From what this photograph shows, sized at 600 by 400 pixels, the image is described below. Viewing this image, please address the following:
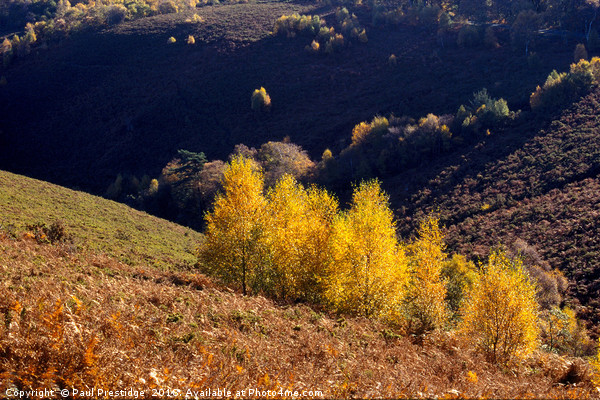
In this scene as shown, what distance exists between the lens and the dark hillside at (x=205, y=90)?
263ft

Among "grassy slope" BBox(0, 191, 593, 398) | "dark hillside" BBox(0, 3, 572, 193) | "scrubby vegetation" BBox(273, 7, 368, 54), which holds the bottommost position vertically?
"dark hillside" BBox(0, 3, 572, 193)

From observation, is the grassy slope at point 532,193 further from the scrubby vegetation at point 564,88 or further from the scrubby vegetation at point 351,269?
the scrubby vegetation at point 351,269

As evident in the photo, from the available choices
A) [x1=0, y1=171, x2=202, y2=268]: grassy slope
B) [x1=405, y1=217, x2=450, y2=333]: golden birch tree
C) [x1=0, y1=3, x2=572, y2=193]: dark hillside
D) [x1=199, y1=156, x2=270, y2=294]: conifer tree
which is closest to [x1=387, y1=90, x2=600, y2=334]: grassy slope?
[x1=0, y1=3, x2=572, y2=193]: dark hillside

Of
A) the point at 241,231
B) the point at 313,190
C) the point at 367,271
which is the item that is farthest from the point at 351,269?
the point at 241,231

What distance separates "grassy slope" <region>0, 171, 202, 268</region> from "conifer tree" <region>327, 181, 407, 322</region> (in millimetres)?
12378

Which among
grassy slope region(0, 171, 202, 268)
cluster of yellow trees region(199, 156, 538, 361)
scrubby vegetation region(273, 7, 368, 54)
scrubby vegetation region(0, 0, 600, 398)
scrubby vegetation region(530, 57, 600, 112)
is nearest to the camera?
scrubby vegetation region(0, 0, 600, 398)

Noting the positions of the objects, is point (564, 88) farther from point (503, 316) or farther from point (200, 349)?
point (200, 349)

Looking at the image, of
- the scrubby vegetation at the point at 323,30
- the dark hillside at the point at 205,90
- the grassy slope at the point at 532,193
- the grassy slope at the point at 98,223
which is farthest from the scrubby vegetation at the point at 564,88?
the grassy slope at the point at 98,223

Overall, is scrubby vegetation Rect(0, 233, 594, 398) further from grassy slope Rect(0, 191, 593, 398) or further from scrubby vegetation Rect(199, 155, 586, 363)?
scrubby vegetation Rect(199, 155, 586, 363)

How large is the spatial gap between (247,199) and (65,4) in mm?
174961

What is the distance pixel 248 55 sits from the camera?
105875mm

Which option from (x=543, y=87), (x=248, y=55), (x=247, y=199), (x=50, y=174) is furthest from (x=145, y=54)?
(x=247, y=199)

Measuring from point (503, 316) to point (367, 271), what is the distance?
6712 mm

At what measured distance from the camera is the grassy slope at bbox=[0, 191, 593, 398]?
22.9 feet
